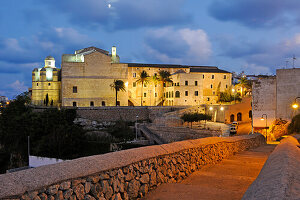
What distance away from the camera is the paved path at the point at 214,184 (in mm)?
5180

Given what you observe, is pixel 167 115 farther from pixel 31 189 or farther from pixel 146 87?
pixel 31 189

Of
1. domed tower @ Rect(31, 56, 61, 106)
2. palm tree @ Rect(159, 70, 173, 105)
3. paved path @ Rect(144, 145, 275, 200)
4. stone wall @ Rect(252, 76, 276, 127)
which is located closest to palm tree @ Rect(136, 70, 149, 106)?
palm tree @ Rect(159, 70, 173, 105)

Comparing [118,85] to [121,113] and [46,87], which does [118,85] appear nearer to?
[121,113]

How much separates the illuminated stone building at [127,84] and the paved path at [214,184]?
4806 cm

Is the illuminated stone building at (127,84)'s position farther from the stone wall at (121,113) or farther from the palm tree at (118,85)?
the stone wall at (121,113)

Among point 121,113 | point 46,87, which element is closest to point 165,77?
point 121,113

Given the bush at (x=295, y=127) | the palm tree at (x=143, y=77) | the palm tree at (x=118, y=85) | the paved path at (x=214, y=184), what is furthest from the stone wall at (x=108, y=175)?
Answer: the palm tree at (x=143, y=77)

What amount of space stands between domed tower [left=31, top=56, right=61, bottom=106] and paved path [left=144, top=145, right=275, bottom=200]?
53.8m

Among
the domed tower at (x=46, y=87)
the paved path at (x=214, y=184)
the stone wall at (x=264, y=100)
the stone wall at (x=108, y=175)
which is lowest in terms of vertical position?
the paved path at (x=214, y=184)

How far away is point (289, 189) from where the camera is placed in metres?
3.16

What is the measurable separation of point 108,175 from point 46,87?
57.7 m

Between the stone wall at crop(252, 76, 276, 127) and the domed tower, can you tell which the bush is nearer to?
the stone wall at crop(252, 76, 276, 127)

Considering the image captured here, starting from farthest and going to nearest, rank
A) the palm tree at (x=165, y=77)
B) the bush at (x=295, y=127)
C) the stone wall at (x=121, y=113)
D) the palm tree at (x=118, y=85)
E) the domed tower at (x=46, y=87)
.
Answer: the palm tree at (x=165, y=77) → the domed tower at (x=46, y=87) → the palm tree at (x=118, y=85) → the stone wall at (x=121, y=113) → the bush at (x=295, y=127)

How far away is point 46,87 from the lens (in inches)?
2277
